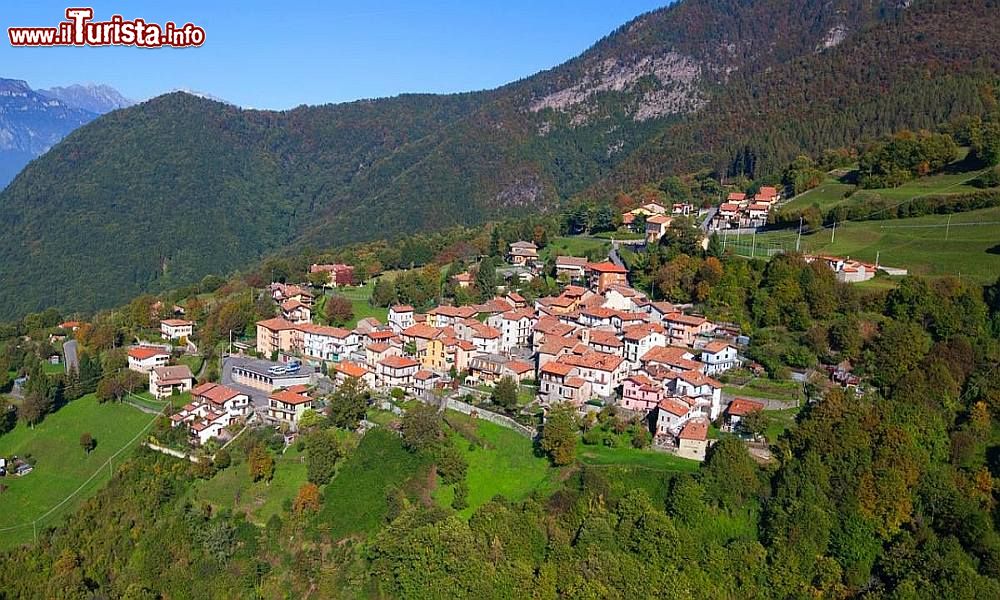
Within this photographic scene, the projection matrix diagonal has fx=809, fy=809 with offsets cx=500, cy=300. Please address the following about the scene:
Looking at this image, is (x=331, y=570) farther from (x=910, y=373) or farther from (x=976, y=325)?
(x=976, y=325)

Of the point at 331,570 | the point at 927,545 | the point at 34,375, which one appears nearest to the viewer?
the point at 927,545

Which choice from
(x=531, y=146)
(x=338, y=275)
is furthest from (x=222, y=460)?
(x=531, y=146)

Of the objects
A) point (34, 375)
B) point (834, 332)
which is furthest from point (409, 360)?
point (34, 375)

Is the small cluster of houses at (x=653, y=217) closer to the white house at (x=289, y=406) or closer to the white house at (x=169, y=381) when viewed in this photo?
the white house at (x=289, y=406)

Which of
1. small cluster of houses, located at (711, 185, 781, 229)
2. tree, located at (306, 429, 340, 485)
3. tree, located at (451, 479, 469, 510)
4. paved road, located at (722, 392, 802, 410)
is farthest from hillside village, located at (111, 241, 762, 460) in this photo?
small cluster of houses, located at (711, 185, 781, 229)

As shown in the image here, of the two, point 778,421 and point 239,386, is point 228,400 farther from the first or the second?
point 778,421

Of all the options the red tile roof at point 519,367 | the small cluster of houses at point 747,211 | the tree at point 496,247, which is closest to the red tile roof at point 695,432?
the red tile roof at point 519,367
